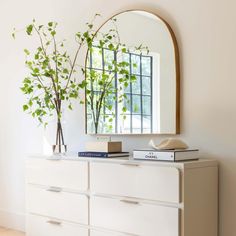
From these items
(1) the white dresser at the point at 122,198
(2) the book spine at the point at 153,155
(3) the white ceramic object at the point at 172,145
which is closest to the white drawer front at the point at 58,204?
(1) the white dresser at the point at 122,198

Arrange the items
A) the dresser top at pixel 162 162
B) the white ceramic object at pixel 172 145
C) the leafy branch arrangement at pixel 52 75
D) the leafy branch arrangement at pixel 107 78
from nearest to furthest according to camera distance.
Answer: the dresser top at pixel 162 162
the white ceramic object at pixel 172 145
the leafy branch arrangement at pixel 107 78
the leafy branch arrangement at pixel 52 75

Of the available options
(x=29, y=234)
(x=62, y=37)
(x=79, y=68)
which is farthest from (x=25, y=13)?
(x=29, y=234)

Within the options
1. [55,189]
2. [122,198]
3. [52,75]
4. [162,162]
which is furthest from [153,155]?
[52,75]

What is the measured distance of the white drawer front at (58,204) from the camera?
3004mm

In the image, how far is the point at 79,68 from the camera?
11.8ft

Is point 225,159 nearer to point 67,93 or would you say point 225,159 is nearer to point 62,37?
point 67,93

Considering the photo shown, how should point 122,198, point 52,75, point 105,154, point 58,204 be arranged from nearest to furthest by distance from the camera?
1. point 122,198
2. point 105,154
3. point 58,204
4. point 52,75

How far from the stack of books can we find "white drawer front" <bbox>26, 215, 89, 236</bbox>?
0.51 m

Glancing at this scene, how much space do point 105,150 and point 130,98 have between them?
0.49 m

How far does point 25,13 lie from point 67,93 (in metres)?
0.99

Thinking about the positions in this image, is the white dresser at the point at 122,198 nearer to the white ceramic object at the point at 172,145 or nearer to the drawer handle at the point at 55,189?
the drawer handle at the point at 55,189

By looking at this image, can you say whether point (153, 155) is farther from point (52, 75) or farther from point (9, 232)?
point (9, 232)

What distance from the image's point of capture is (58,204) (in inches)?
125

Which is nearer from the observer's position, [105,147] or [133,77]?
[105,147]
